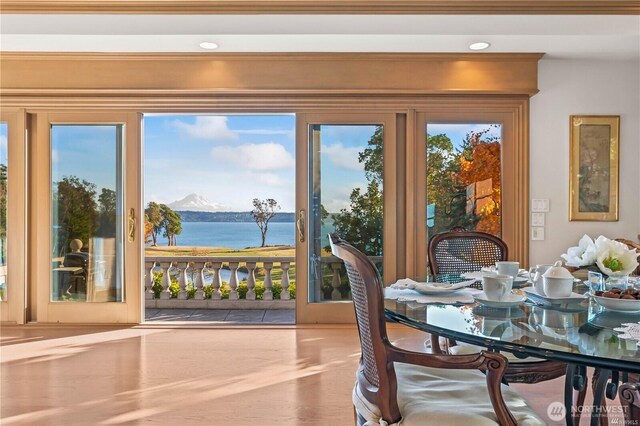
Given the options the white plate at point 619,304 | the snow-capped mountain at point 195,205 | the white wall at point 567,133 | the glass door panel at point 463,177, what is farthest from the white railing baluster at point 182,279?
the snow-capped mountain at point 195,205

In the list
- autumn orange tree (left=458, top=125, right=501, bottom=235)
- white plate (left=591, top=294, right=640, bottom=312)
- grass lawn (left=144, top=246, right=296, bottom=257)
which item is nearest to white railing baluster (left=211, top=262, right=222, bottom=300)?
autumn orange tree (left=458, top=125, right=501, bottom=235)

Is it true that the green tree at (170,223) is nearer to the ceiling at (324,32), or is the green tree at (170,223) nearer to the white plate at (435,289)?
the ceiling at (324,32)

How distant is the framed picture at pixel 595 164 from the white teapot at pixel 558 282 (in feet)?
8.33

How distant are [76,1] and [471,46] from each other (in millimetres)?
2876

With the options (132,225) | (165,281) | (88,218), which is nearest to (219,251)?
(165,281)

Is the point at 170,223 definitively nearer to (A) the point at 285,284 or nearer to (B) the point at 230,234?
(B) the point at 230,234

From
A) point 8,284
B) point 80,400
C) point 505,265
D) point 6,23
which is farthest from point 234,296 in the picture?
point 505,265

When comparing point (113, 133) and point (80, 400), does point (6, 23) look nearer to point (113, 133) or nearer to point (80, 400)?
point (113, 133)

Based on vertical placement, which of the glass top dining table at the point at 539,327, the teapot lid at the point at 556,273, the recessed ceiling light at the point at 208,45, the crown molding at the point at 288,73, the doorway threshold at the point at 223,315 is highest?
the recessed ceiling light at the point at 208,45

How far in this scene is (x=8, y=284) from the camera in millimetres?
3801

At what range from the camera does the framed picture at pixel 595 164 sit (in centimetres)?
368

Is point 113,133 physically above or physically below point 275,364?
above

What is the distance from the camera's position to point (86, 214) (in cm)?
388

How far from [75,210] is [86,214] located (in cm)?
11
